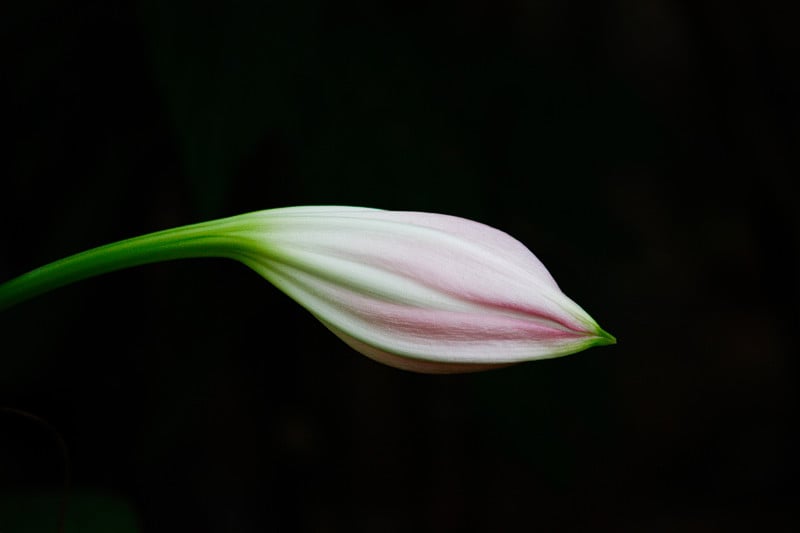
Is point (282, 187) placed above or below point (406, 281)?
above

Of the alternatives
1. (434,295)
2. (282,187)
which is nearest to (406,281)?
(434,295)

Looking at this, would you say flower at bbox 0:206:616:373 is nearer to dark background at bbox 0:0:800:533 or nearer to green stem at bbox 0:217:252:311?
green stem at bbox 0:217:252:311

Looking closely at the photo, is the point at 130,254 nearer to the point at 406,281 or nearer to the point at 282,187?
the point at 406,281

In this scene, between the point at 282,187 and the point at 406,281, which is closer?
the point at 406,281

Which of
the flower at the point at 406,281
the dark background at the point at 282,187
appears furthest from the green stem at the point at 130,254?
the dark background at the point at 282,187

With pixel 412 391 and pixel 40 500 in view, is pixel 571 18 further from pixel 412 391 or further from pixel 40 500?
pixel 40 500

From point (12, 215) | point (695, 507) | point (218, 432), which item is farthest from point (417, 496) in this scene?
point (12, 215)
